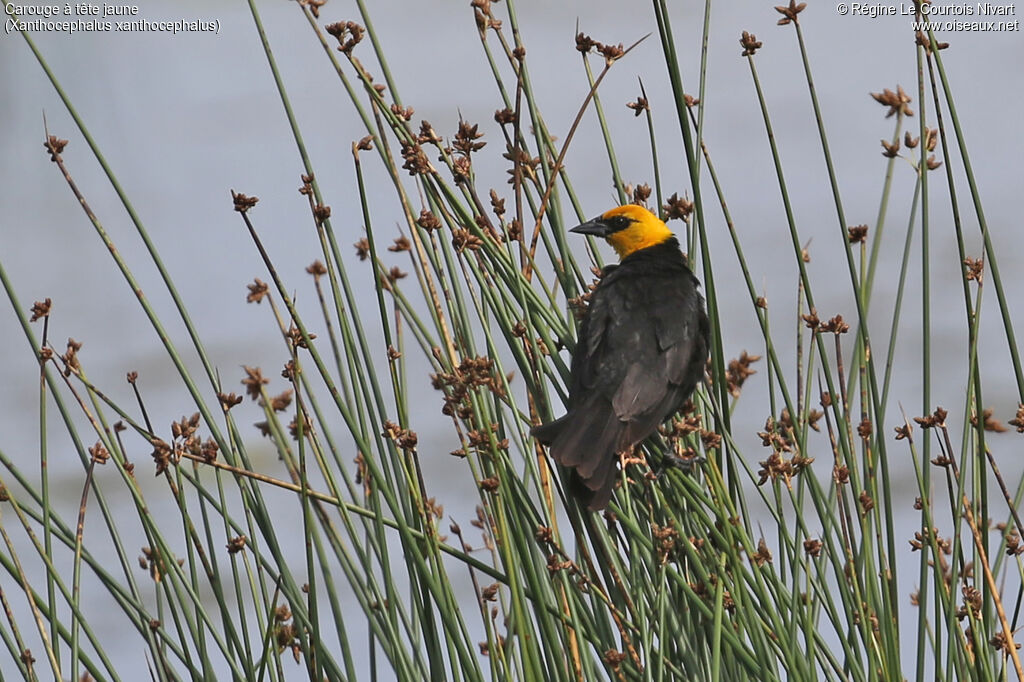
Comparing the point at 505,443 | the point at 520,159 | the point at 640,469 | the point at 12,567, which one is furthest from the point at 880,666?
the point at 12,567

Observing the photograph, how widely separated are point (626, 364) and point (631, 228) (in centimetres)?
51

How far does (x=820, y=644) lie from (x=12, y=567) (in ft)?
3.83

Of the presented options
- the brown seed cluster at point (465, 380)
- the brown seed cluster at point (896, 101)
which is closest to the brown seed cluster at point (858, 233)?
the brown seed cluster at point (896, 101)

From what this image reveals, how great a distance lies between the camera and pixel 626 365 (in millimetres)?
2125

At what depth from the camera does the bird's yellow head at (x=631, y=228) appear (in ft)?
8.25

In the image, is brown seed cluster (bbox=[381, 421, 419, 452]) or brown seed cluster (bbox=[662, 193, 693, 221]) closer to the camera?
brown seed cluster (bbox=[381, 421, 419, 452])

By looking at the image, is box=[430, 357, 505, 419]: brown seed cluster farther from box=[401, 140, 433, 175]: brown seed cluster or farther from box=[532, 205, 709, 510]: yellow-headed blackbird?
box=[401, 140, 433, 175]: brown seed cluster

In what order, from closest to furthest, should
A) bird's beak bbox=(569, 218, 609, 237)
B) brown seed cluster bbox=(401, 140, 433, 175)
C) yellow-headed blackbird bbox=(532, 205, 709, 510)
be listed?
brown seed cluster bbox=(401, 140, 433, 175) < yellow-headed blackbird bbox=(532, 205, 709, 510) < bird's beak bbox=(569, 218, 609, 237)

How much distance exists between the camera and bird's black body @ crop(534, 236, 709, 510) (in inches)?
72.1

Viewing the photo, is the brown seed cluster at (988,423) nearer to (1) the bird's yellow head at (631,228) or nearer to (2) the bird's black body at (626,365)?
(2) the bird's black body at (626,365)

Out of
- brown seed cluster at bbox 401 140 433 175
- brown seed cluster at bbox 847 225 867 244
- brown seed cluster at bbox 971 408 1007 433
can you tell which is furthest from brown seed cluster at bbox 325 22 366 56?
brown seed cluster at bbox 971 408 1007 433

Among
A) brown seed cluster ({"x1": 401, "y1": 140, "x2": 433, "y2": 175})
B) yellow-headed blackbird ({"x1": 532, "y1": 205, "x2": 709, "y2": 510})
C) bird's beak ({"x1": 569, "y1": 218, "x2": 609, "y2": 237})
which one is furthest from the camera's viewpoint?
bird's beak ({"x1": 569, "y1": 218, "x2": 609, "y2": 237})

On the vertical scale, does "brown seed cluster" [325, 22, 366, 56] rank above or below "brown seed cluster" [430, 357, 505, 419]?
above

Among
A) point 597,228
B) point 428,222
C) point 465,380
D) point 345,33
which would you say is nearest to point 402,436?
point 465,380
